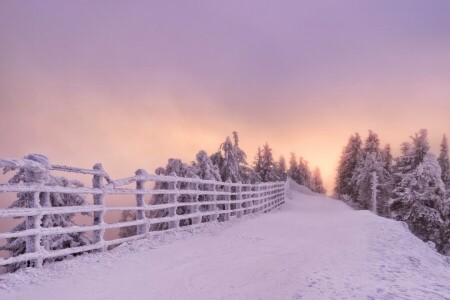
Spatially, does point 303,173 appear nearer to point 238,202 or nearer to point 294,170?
point 294,170

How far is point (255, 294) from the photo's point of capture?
5.91 m

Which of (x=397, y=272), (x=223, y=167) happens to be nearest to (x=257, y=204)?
(x=223, y=167)

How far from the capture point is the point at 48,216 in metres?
8.59

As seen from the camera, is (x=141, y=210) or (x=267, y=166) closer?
(x=141, y=210)

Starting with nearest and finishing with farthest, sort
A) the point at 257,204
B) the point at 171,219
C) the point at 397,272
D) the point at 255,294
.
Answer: the point at 255,294, the point at 397,272, the point at 171,219, the point at 257,204

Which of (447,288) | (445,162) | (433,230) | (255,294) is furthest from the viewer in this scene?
(445,162)

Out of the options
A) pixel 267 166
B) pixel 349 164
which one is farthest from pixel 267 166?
pixel 349 164

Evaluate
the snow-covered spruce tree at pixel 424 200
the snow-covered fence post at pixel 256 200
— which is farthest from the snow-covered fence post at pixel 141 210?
the snow-covered spruce tree at pixel 424 200

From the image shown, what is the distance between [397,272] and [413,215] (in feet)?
94.7

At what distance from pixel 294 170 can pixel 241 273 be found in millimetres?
90128

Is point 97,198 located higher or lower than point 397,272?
higher

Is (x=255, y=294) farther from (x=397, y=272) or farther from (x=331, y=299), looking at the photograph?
(x=397, y=272)

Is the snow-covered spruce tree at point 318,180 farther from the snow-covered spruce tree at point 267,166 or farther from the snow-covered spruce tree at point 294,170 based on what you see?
the snow-covered spruce tree at point 267,166

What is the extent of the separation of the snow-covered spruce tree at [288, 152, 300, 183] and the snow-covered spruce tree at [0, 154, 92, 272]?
286ft
